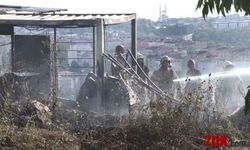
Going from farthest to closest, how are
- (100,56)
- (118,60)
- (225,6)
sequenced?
1. (118,60)
2. (100,56)
3. (225,6)

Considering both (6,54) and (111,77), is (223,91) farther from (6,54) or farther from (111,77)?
(6,54)

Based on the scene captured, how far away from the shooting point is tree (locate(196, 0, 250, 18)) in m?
2.73

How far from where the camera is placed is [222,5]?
2820 millimetres

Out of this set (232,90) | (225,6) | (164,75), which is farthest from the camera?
(164,75)

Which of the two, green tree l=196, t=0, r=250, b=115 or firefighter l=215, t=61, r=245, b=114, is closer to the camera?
green tree l=196, t=0, r=250, b=115

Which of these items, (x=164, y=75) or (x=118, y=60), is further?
(x=164, y=75)

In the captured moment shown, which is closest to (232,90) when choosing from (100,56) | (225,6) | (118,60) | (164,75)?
(164,75)

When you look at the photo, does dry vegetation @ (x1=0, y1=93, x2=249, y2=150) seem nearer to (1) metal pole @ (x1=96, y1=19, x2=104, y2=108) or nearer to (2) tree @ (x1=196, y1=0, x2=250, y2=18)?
(1) metal pole @ (x1=96, y1=19, x2=104, y2=108)
